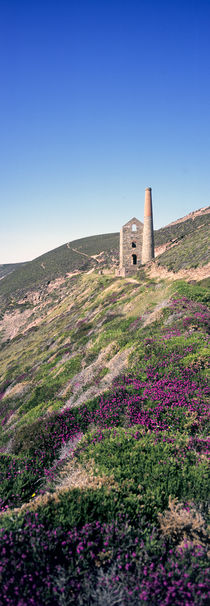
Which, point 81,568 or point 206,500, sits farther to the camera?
point 206,500

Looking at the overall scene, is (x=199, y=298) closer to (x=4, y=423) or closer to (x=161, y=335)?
(x=161, y=335)

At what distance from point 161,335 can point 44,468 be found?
7434mm

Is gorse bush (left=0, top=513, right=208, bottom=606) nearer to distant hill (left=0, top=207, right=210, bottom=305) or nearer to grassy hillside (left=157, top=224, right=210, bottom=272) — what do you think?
grassy hillside (left=157, top=224, right=210, bottom=272)

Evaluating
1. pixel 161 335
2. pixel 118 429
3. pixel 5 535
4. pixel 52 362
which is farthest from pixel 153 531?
pixel 52 362

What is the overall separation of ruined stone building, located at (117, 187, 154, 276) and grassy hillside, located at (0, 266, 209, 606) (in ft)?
88.9

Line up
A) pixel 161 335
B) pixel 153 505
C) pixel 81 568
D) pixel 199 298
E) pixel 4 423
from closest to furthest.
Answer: pixel 81 568 < pixel 153 505 < pixel 161 335 < pixel 4 423 < pixel 199 298

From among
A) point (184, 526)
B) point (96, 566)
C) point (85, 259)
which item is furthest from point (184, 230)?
point (96, 566)

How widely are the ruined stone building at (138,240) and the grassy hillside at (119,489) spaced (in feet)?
88.9

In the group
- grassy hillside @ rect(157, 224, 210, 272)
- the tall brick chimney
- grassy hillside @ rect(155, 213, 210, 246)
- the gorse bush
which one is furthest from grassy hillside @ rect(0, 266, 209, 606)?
grassy hillside @ rect(155, 213, 210, 246)

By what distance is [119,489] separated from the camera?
4922mm

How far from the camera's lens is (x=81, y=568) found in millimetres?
3766

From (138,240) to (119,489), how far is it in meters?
35.9

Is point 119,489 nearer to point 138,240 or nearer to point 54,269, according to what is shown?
point 138,240

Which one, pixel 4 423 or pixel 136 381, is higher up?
pixel 136 381
